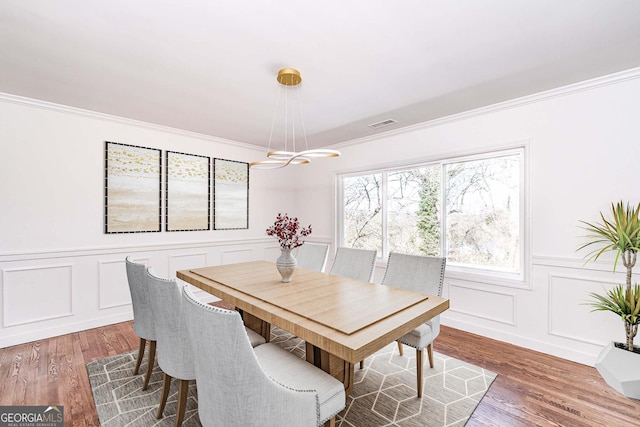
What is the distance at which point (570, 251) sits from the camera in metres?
2.61

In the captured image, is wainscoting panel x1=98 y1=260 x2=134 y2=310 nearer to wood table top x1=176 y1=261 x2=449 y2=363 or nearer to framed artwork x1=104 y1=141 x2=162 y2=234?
framed artwork x1=104 y1=141 x2=162 y2=234

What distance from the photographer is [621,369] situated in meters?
2.00

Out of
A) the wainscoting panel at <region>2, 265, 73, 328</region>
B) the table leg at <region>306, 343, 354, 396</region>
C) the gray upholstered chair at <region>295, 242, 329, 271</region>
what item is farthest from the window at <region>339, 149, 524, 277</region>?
the wainscoting panel at <region>2, 265, 73, 328</region>

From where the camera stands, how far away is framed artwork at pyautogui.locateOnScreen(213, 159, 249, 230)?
4.36 m

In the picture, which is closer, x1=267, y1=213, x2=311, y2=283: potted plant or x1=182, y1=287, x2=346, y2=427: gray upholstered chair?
x1=182, y1=287, x2=346, y2=427: gray upholstered chair

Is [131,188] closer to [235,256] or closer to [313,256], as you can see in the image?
[235,256]

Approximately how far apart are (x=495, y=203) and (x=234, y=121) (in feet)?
10.7

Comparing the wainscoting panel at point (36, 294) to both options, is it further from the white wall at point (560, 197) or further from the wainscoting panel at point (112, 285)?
the white wall at point (560, 197)

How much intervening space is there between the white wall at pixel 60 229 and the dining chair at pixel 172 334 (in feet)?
7.64

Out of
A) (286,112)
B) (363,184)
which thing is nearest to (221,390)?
(286,112)

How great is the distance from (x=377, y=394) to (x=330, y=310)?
97cm

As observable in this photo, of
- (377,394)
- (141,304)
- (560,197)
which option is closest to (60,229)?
(141,304)

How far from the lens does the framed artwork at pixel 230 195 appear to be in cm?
436

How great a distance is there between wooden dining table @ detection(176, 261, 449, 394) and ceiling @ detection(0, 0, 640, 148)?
173 centimetres
